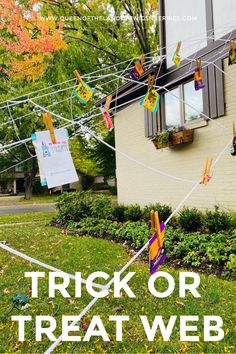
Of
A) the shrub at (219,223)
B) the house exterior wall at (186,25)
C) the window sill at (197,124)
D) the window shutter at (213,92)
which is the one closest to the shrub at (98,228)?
the shrub at (219,223)

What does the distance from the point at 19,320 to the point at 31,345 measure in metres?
0.44

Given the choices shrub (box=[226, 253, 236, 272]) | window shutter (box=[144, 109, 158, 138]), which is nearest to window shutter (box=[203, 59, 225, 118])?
window shutter (box=[144, 109, 158, 138])

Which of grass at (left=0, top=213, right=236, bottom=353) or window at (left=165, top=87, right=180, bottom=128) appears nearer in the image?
grass at (left=0, top=213, right=236, bottom=353)

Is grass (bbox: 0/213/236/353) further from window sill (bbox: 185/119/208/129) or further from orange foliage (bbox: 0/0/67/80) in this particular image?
orange foliage (bbox: 0/0/67/80)

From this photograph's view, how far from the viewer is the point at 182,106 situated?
25.7 feet

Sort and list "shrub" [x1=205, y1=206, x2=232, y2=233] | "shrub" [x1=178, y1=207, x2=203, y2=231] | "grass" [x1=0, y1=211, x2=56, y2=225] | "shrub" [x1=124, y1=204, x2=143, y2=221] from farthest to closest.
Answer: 1. "grass" [x1=0, y1=211, x2=56, y2=225]
2. "shrub" [x1=124, y1=204, x2=143, y2=221]
3. "shrub" [x1=178, y1=207, x2=203, y2=231]
4. "shrub" [x1=205, y1=206, x2=232, y2=233]

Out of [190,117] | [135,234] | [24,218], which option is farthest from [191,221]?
[24,218]

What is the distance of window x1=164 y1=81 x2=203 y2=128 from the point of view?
7383 millimetres

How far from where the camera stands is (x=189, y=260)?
15.4 ft

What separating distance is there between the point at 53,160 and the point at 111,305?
179cm

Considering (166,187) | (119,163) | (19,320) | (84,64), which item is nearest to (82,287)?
(19,320)

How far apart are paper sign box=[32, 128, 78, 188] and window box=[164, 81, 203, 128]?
5.23 meters

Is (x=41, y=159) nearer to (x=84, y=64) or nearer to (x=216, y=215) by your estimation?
(x=216, y=215)

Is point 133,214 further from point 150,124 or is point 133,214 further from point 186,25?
point 186,25
